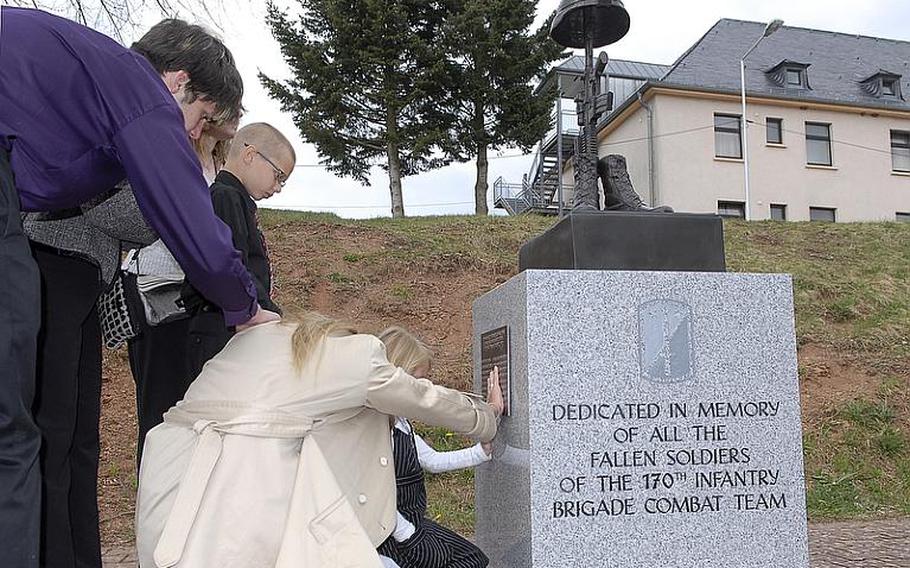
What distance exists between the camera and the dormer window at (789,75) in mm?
26625

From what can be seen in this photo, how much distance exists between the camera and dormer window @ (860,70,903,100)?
90.9ft

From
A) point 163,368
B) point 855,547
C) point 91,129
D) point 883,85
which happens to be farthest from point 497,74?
point 91,129

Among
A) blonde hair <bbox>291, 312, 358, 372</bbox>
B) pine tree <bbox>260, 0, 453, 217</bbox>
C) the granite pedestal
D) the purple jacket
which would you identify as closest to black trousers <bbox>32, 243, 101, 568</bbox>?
the purple jacket

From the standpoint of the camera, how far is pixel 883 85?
27.9m

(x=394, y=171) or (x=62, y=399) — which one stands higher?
(x=394, y=171)

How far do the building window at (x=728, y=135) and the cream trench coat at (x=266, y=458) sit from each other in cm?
2473

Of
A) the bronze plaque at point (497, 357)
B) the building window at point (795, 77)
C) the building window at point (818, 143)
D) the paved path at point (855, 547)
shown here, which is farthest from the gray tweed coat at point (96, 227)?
the building window at point (795, 77)

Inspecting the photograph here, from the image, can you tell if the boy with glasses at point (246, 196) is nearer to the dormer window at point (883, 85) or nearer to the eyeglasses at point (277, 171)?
the eyeglasses at point (277, 171)

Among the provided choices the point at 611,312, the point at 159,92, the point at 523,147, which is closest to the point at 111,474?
the point at 611,312

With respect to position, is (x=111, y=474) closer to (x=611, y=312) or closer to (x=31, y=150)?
(x=611, y=312)

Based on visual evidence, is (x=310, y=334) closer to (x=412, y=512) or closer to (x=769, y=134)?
(x=412, y=512)

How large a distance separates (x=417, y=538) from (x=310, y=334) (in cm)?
111

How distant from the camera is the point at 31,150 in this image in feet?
6.15

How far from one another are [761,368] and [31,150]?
265cm
